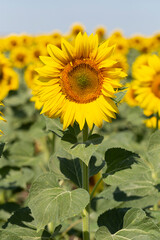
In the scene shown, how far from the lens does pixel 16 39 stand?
8.80 metres

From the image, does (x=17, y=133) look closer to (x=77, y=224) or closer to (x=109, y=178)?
(x=77, y=224)

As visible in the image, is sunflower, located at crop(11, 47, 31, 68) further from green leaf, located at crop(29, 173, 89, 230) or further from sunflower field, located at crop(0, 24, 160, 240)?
green leaf, located at crop(29, 173, 89, 230)

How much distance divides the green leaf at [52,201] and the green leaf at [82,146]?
A: 7.9 inches

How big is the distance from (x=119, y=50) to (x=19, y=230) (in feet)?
24.6

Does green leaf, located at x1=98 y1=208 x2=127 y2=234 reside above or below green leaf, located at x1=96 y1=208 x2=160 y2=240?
below

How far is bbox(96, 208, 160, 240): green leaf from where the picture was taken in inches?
69.7

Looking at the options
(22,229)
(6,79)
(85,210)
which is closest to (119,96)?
(85,210)

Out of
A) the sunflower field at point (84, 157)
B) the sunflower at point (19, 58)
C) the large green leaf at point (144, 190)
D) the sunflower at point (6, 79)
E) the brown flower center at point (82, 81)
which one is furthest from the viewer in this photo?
the sunflower at point (19, 58)

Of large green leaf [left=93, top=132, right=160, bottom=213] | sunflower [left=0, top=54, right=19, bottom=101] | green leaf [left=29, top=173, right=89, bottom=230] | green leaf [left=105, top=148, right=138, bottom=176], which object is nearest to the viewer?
green leaf [left=29, top=173, right=89, bottom=230]

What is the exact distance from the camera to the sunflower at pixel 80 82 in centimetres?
179

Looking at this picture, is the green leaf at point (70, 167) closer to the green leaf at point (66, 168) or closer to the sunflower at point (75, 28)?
the green leaf at point (66, 168)

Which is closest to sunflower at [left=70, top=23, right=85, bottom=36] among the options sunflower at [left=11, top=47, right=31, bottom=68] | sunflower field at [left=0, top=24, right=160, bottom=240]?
sunflower at [left=11, top=47, right=31, bottom=68]

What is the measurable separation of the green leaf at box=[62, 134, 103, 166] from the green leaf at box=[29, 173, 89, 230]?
20cm

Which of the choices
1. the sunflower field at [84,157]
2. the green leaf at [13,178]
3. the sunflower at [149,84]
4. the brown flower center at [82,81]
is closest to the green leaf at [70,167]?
the sunflower field at [84,157]
